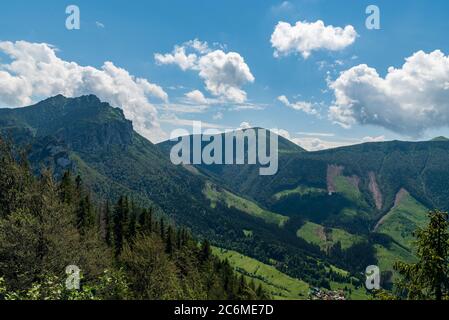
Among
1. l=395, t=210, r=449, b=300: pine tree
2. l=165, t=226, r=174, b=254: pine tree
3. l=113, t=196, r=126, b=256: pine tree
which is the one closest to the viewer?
l=395, t=210, r=449, b=300: pine tree


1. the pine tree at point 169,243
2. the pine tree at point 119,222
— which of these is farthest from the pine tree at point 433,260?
the pine tree at point 169,243

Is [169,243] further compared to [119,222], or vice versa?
[169,243]

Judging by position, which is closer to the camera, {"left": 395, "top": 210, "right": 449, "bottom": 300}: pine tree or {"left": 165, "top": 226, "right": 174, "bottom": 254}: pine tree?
{"left": 395, "top": 210, "right": 449, "bottom": 300}: pine tree

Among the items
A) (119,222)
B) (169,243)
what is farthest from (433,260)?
(119,222)

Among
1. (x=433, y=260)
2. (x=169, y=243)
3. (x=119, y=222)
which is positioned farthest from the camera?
(x=169, y=243)

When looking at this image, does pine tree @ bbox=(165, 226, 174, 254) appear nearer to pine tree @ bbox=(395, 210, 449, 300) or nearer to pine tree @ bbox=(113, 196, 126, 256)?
pine tree @ bbox=(113, 196, 126, 256)

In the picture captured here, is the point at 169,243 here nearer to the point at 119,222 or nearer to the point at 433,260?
the point at 119,222

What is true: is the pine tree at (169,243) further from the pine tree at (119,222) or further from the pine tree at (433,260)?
the pine tree at (433,260)

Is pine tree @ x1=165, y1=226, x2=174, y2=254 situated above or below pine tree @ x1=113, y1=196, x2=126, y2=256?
below

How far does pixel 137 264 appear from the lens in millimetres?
58000

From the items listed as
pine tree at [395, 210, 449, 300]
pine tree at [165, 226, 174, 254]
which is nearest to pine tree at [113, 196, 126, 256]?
pine tree at [165, 226, 174, 254]
